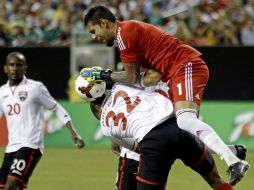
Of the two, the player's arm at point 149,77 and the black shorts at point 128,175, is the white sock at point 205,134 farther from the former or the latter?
the black shorts at point 128,175

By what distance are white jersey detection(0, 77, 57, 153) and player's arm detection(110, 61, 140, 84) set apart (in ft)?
6.28

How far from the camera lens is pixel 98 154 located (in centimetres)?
1516

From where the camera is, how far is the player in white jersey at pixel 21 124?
897cm

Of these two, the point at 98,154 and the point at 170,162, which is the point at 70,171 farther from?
the point at 170,162

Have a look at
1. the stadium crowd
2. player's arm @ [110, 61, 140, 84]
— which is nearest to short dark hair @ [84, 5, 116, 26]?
player's arm @ [110, 61, 140, 84]

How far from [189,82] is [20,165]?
2249 millimetres

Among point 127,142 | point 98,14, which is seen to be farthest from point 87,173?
point 127,142

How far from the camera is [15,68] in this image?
9.46m

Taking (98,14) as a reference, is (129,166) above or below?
below

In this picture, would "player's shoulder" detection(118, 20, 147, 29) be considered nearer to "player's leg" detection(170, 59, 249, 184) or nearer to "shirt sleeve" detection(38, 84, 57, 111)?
"player's leg" detection(170, 59, 249, 184)

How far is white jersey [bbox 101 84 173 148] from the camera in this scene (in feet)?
22.4

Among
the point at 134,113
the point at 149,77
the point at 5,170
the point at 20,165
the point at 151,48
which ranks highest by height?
the point at 151,48

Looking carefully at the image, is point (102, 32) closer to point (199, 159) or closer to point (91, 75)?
point (91, 75)

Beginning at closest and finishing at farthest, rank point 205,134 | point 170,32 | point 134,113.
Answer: point 134,113 → point 205,134 → point 170,32
